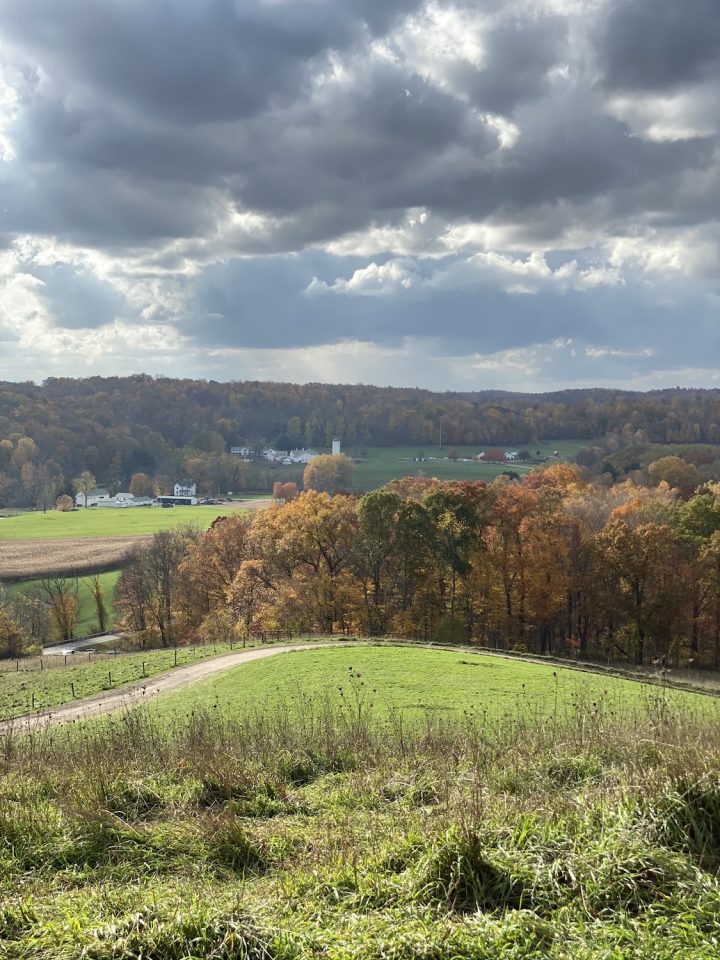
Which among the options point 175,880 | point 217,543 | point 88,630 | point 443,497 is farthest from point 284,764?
point 88,630

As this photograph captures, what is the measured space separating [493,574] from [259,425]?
155237 millimetres

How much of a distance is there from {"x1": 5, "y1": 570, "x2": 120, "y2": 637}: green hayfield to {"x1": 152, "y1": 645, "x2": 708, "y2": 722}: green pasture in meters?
41.6

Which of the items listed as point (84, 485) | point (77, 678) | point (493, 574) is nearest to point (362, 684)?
point (77, 678)

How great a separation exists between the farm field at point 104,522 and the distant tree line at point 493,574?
1559 inches

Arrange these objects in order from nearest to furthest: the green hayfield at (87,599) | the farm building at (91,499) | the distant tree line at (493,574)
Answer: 1. the distant tree line at (493,574)
2. the green hayfield at (87,599)
3. the farm building at (91,499)

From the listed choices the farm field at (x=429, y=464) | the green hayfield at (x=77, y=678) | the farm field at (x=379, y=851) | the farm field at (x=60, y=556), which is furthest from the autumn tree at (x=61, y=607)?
the farm field at (x=429, y=464)

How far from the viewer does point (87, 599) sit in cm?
6738

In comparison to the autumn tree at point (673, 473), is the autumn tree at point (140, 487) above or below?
below

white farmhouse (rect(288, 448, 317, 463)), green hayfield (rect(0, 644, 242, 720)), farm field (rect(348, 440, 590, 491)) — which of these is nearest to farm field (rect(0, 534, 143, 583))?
green hayfield (rect(0, 644, 242, 720))

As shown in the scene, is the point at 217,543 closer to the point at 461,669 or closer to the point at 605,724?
the point at 461,669

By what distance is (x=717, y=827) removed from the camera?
6125 mm

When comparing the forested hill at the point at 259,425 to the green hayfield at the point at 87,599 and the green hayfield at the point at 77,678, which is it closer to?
the green hayfield at the point at 87,599

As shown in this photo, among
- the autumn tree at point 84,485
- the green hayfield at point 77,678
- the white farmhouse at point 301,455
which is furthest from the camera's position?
the white farmhouse at point 301,455

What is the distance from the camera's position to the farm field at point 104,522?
88006 mm
